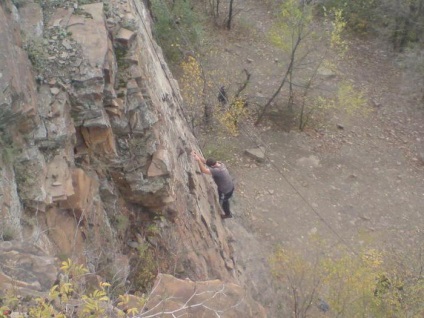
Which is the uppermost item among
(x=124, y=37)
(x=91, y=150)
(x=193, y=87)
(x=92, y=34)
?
(x=92, y=34)

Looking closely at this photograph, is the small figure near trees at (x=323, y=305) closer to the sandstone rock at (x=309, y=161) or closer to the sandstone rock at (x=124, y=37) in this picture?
the sandstone rock at (x=309, y=161)

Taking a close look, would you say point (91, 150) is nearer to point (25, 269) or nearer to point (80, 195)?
point (80, 195)

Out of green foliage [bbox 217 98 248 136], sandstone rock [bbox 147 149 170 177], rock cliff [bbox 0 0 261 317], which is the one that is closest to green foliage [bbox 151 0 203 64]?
green foliage [bbox 217 98 248 136]

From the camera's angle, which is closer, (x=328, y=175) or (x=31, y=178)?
(x=31, y=178)

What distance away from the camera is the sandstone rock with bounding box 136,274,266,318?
482 centimetres

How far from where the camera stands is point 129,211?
800 centimetres

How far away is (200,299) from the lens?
510 centimetres

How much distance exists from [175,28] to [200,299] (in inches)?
568

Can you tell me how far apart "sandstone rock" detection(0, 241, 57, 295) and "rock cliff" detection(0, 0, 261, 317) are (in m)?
0.03

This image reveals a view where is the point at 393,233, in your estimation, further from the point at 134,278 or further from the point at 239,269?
the point at 134,278

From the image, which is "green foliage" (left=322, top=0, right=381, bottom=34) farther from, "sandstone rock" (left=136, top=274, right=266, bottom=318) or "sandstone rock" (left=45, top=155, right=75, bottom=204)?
"sandstone rock" (left=136, top=274, right=266, bottom=318)

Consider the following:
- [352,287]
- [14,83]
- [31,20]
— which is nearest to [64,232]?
[14,83]

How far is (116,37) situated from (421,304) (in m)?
8.47

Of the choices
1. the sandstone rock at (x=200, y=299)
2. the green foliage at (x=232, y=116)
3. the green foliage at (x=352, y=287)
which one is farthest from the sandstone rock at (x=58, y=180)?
the green foliage at (x=232, y=116)
